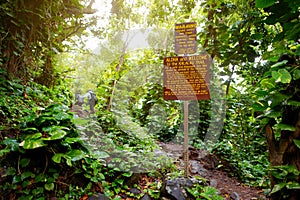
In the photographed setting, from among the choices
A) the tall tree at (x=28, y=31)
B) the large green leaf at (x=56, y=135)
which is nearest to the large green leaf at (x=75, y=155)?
the large green leaf at (x=56, y=135)

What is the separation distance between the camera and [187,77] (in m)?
3.20

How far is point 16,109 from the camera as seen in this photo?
2471 mm

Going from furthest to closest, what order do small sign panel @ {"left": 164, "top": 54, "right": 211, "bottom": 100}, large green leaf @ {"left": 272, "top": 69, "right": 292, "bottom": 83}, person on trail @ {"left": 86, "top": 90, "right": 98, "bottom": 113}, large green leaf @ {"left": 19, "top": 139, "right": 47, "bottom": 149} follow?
person on trail @ {"left": 86, "top": 90, "right": 98, "bottom": 113}, small sign panel @ {"left": 164, "top": 54, "right": 211, "bottom": 100}, large green leaf @ {"left": 19, "top": 139, "right": 47, "bottom": 149}, large green leaf @ {"left": 272, "top": 69, "right": 292, "bottom": 83}

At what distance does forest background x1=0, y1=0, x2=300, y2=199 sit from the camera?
1.37 metres

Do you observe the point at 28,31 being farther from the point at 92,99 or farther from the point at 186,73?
the point at 186,73

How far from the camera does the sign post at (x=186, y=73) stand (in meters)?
3.14

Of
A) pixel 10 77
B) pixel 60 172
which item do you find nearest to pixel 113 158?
pixel 60 172

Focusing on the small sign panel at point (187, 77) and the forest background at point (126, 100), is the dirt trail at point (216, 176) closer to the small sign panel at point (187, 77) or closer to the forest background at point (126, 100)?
the forest background at point (126, 100)

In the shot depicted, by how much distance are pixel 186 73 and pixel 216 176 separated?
7.37 ft

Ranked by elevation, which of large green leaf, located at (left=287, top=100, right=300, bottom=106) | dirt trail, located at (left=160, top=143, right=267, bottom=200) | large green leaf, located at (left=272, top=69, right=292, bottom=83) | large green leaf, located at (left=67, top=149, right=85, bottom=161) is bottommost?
dirt trail, located at (left=160, top=143, right=267, bottom=200)

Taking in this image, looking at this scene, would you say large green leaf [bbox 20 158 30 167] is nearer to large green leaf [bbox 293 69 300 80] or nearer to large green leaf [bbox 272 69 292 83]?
large green leaf [bbox 272 69 292 83]

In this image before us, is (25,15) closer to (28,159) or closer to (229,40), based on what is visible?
(28,159)

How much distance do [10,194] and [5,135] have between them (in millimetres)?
678

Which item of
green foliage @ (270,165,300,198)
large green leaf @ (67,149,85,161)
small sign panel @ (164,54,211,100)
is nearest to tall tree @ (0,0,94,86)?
large green leaf @ (67,149,85,161)
